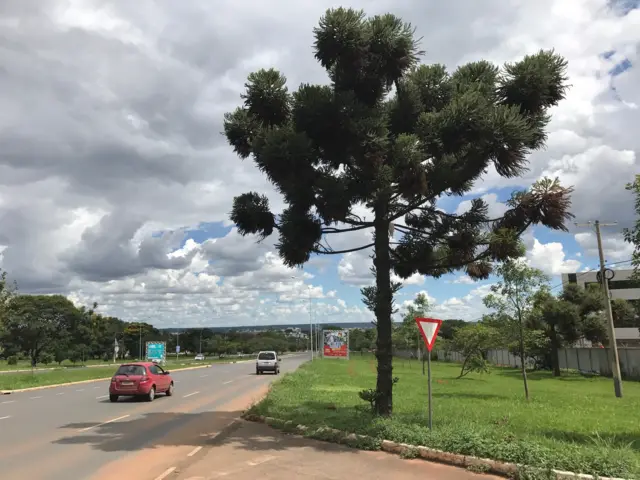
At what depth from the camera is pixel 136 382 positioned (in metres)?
19.6

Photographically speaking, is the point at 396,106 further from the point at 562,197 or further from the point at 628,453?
the point at 628,453

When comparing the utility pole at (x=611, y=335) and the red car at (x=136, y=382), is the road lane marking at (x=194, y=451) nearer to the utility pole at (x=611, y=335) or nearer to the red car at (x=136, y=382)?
the red car at (x=136, y=382)

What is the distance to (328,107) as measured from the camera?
1095 cm

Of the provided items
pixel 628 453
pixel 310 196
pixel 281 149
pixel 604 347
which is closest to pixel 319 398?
pixel 310 196

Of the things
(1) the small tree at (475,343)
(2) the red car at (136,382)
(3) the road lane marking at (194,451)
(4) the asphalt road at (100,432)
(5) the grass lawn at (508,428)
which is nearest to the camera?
(5) the grass lawn at (508,428)

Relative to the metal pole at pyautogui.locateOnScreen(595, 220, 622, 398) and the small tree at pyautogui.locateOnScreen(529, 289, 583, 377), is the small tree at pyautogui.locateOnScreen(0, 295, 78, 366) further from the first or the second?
the metal pole at pyautogui.locateOnScreen(595, 220, 622, 398)

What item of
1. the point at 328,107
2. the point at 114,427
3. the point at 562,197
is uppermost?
the point at 328,107

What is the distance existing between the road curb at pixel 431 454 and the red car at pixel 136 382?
9.72 metres

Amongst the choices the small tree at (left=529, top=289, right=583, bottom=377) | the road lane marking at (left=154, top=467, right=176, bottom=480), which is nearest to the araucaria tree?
the road lane marking at (left=154, top=467, right=176, bottom=480)

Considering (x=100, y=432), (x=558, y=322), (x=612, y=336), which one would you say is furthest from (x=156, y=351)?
(x=100, y=432)

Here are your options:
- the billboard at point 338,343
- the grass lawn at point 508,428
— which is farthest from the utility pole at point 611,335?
the billboard at point 338,343

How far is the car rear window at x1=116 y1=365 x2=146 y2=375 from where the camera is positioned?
20.0 metres

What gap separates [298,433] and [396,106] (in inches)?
302

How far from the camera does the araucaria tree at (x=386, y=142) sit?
10531 millimetres
